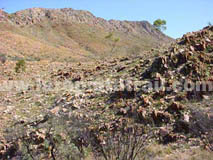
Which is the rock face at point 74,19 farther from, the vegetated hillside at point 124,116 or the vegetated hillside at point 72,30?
the vegetated hillside at point 124,116

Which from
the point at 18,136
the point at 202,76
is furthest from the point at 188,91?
the point at 18,136

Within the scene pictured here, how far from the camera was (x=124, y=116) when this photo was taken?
609 centimetres

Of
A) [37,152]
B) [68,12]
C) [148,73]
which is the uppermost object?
[68,12]

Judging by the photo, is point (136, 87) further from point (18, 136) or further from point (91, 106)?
point (18, 136)

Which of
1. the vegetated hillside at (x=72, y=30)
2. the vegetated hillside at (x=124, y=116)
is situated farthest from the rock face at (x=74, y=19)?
the vegetated hillside at (x=124, y=116)

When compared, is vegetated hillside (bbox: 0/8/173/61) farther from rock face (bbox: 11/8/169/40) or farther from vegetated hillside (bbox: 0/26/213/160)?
vegetated hillside (bbox: 0/26/213/160)

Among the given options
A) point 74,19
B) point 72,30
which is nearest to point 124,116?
point 72,30

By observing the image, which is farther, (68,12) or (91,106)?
(68,12)

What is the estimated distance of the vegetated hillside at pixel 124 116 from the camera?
4.70 meters

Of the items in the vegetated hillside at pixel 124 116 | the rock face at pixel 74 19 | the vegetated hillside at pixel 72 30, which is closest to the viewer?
the vegetated hillside at pixel 124 116

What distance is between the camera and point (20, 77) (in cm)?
1258

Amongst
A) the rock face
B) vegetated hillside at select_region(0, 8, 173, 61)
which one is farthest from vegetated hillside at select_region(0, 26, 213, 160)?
the rock face

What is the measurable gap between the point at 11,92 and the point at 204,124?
8.19 meters

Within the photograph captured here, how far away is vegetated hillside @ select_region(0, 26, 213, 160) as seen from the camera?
4.70 m
